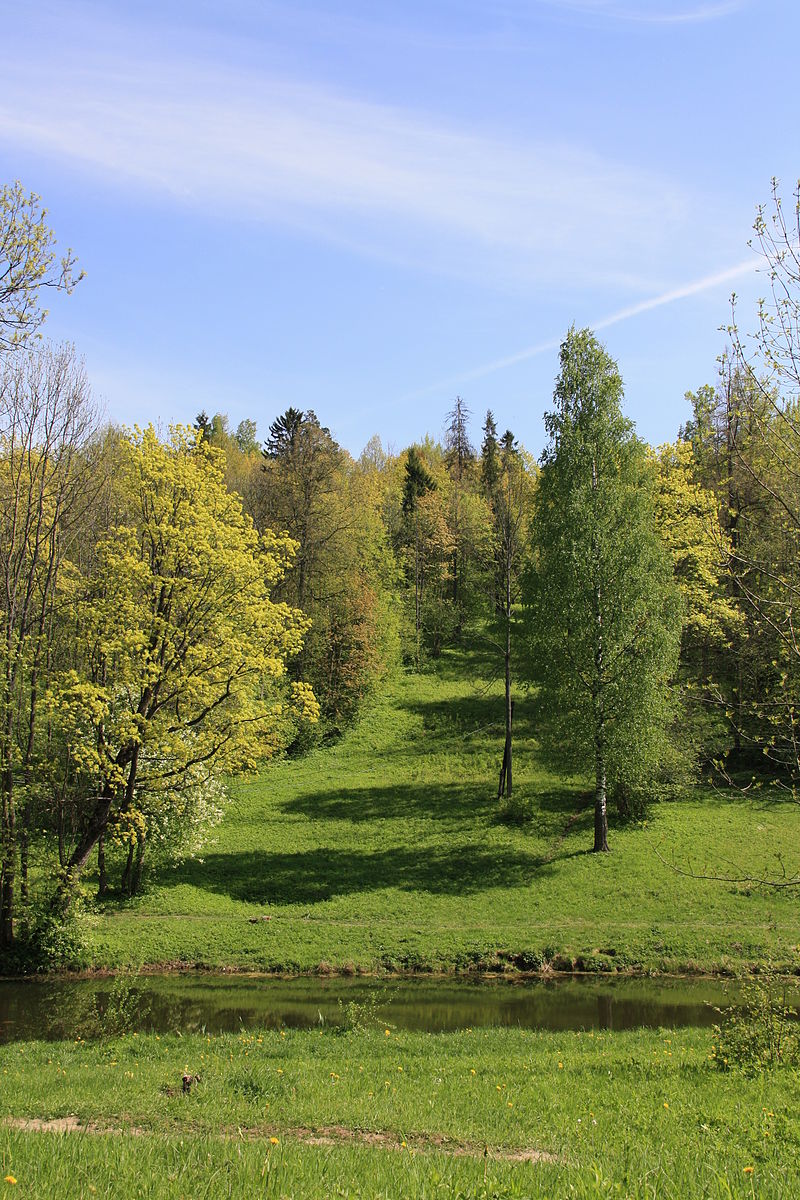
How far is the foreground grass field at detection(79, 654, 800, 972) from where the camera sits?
76.8 feet

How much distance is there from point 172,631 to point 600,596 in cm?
1727

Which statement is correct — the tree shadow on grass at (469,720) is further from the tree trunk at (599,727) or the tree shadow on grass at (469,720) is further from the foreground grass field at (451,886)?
the tree trunk at (599,727)

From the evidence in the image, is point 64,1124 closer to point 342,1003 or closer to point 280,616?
point 342,1003

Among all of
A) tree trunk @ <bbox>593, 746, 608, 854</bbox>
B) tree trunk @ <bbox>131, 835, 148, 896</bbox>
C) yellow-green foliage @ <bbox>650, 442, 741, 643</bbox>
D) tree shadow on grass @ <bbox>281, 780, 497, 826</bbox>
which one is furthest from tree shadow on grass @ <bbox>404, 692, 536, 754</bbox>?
tree trunk @ <bbox>131, 835, 148, 896</bbox>

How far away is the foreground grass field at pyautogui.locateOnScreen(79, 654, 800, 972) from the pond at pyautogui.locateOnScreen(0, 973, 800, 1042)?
1.25m

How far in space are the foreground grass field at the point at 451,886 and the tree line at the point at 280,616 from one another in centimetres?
221

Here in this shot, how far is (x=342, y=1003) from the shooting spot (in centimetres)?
1981

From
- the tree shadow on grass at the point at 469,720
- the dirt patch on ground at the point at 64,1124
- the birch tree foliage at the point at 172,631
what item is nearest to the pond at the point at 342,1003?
the birch tree foliage at the point at 172,631

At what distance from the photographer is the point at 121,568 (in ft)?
71.9

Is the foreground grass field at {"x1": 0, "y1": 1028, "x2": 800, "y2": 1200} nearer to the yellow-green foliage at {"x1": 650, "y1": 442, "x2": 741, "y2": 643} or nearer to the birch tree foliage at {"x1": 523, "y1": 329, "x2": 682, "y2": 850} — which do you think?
the birch tree foliage at {"x1": 523, "y1": 329, "x2": 682, "y2": 850}

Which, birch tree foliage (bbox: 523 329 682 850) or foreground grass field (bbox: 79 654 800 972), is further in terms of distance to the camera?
birch tree foliage (bbox: 523 329 682 850)

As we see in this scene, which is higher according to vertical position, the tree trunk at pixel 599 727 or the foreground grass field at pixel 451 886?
the tree trunk at pixel 599 727

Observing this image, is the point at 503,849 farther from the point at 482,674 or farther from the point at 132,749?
the point at 482,674

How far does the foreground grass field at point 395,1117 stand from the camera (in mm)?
6059
